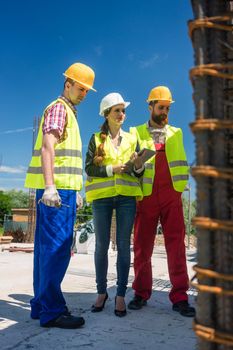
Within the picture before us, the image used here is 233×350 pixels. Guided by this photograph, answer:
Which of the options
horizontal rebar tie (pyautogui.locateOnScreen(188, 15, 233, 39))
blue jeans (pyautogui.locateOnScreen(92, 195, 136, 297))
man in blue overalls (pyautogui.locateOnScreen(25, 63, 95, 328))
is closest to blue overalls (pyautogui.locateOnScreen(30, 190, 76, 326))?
man in blue overalls (pyautogui.locateOnScreen(25, 63, 95, 328))

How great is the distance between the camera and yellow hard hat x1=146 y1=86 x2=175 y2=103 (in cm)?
358

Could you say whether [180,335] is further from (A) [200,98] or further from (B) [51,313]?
(A) [200,98]

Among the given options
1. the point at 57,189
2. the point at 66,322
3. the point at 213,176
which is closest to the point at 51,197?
the point at 57,189

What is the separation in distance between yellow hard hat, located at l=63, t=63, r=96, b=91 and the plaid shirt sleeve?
261 mm

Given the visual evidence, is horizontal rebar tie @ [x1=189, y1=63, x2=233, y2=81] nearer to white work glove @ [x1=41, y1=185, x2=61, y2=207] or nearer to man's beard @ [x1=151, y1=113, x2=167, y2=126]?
white work glove @ [x1=41, y1=185, x2=61, y2=207]

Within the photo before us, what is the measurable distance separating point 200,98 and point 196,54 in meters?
0.14

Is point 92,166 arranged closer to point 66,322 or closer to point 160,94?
point 160,94

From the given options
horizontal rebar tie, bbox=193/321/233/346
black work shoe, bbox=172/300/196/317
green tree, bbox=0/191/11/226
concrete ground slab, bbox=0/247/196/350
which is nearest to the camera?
horizontal rebar tie, bbox=193/321/233/346

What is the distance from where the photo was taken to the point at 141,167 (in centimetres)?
318

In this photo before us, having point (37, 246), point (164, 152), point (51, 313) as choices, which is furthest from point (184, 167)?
point (51, 313)

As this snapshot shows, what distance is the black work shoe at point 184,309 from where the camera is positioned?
123 inches

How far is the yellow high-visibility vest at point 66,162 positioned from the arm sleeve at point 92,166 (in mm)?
250

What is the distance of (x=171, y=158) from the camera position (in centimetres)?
349

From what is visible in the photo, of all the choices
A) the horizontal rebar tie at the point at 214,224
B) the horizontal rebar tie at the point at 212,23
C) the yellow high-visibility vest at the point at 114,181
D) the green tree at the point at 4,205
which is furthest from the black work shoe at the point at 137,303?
the green tree at the point at 4,205
